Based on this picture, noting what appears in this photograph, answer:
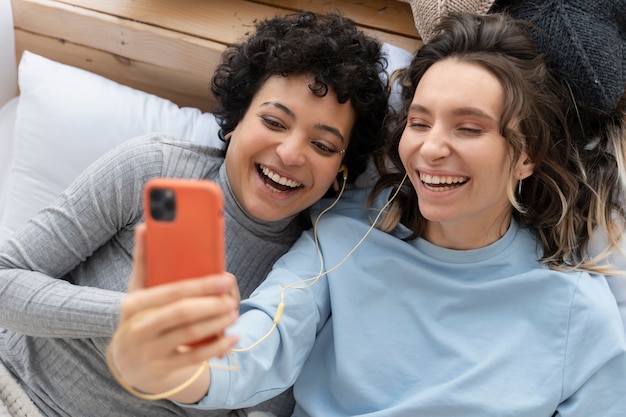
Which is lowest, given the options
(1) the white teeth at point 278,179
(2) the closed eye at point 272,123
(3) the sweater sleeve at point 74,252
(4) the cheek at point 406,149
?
(3) the sweater sleeve at point 74,252

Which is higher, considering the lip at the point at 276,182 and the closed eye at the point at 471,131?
the closed eye at the point at 471,131

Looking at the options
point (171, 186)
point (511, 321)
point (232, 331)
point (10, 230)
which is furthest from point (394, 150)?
point (10, 230)

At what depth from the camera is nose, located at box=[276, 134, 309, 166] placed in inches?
51.7

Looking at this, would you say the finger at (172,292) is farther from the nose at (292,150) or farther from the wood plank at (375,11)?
the wood plank at (375,11)

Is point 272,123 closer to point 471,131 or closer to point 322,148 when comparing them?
point 322,148

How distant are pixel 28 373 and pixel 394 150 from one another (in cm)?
85

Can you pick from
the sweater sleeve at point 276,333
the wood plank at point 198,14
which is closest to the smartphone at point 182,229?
the sweater sleeve at point 276,333

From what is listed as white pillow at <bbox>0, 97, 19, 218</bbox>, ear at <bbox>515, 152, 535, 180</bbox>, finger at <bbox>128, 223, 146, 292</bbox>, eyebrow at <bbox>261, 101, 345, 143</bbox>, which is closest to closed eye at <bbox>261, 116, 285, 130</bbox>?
eyebrow at <bbox>261, 101, 345, 143</bbox>

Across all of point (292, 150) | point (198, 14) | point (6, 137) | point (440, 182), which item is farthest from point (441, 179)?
point (6, 137)

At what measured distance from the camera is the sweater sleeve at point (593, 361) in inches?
50.0

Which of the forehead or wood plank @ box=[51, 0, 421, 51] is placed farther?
wood plank @ box=[51, 0, 421, 51]

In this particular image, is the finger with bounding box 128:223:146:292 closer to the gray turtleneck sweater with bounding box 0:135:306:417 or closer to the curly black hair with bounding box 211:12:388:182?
the gray turtleneck sweater with bounding box 0:135:306:417

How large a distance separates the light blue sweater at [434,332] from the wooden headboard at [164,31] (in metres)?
0.56

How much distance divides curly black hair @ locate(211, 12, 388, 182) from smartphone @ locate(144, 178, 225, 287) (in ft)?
2.10
